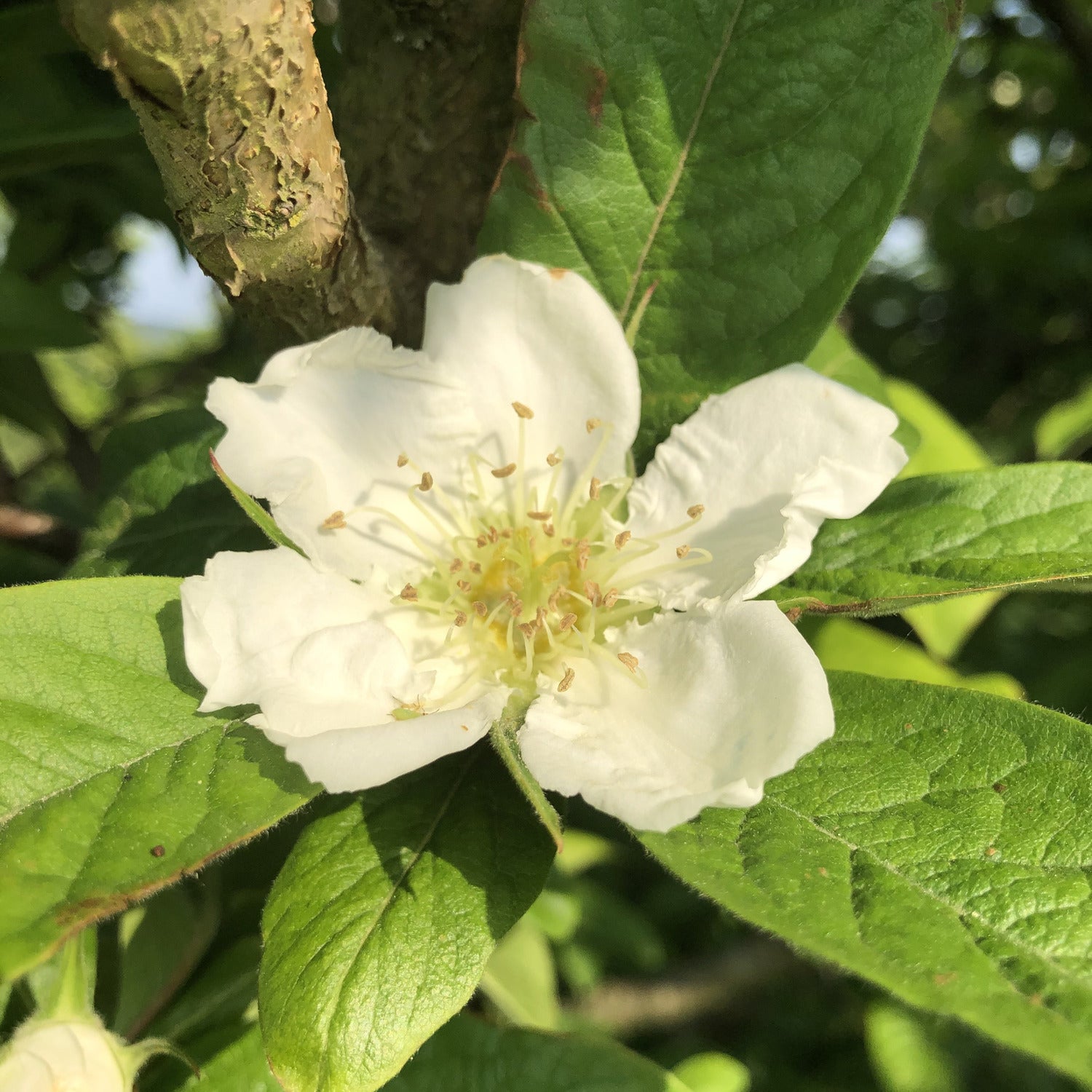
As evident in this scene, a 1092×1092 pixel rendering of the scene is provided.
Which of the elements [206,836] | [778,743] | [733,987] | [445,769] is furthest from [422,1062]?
[733,987]

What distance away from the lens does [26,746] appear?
33.2 inches

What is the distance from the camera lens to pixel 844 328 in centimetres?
219

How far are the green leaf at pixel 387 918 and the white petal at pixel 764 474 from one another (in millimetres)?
311

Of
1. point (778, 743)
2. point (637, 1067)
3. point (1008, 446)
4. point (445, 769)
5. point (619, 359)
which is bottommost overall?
point (1008, 446)

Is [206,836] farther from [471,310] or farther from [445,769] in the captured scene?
[471,310]

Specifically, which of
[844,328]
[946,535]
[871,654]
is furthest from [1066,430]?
[946,535]

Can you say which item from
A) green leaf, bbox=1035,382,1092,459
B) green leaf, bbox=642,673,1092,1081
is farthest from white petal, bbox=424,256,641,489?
green leaf, bbox=1035,382,1092,459

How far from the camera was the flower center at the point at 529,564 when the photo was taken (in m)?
1.14

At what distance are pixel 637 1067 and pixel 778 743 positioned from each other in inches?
22.8

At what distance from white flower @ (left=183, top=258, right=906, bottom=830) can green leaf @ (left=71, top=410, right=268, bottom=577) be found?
187 millimetres

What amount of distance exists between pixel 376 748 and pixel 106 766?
0.23m

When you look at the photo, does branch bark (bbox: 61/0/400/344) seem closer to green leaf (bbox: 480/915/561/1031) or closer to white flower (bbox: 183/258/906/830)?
white flower (bbox: 183/258/906/830)

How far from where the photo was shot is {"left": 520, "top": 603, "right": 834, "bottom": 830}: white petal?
0.82 meters

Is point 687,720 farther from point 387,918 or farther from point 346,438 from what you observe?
point 346,438
